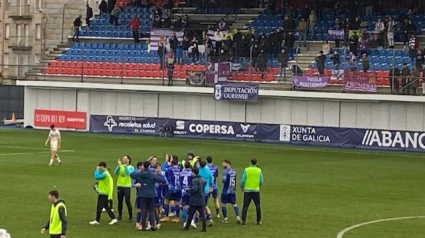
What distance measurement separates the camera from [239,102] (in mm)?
62031

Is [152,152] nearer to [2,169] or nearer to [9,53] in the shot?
[2,169]

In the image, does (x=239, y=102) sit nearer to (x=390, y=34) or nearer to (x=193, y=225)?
(x=390, y=34)

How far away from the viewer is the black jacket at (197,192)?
26781 mm

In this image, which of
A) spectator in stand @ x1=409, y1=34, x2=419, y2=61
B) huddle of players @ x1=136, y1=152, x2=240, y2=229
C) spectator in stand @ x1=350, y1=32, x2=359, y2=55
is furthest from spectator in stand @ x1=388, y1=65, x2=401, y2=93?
huddle of players @ x1=136, y1=152, x2=240, y2=229

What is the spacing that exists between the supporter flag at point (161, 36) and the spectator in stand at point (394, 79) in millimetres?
15470

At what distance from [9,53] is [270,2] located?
29.9 m

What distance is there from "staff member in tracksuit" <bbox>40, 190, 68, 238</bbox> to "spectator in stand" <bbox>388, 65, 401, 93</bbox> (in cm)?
3673

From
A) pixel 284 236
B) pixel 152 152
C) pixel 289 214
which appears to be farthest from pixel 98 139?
pixel 284 236

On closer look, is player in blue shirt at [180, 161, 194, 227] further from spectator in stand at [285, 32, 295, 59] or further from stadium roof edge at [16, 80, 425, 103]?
spectator in stand at [285, 32, 295, 59]

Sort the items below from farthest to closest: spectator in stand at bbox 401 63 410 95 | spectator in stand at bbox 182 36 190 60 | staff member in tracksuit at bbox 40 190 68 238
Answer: spectator in stand at bbox 182 36 190 60, spectator in stand at bbox 401 63 410 95, staff member in tracksuit at bbox 40 190 68 238

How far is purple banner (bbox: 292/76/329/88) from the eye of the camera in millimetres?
58000

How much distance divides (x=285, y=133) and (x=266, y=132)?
119 cm

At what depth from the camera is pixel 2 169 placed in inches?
1654

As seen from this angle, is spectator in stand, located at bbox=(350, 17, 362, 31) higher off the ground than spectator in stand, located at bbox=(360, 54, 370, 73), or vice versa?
spectator in stand, located at bbox=(350, 17, 362, 31)
